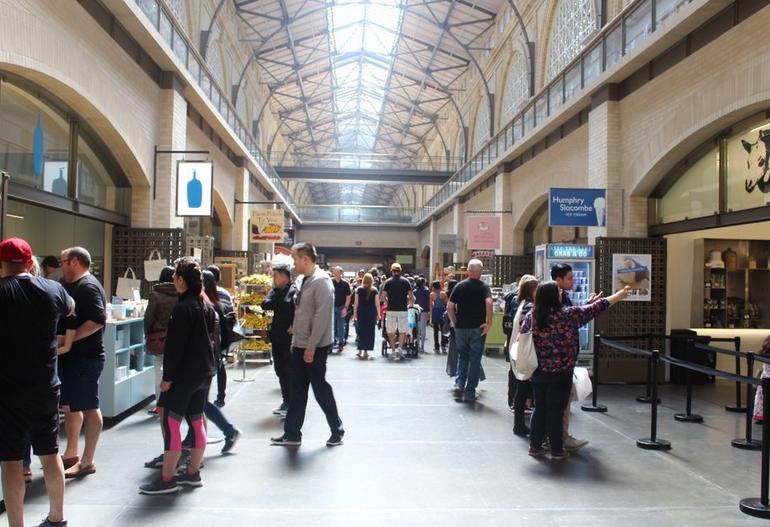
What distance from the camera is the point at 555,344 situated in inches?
217

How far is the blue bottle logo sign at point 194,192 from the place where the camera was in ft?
37.9

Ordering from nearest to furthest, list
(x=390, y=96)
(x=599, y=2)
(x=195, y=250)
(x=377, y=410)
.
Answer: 1. (x=377, y=410)
2. (x=195, y=250)
3. (x=599, y=2)
4. (x=390, y=96)

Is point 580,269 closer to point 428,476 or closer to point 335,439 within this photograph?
point 335,439

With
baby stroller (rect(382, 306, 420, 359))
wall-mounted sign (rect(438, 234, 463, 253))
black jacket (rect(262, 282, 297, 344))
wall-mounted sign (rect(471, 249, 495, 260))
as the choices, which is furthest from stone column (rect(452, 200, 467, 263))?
black jacket (rect(262, 282, 297, 344))

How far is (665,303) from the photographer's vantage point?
1066 centimetres

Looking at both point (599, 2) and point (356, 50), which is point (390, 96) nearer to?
point (356, 50)

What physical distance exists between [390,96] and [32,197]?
1119 inches

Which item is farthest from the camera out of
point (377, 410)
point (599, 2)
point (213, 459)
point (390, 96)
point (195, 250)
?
point (390, 96)

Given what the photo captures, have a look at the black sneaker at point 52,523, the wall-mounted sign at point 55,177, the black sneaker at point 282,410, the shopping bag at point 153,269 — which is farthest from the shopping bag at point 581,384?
the shopping bag at point 153,269

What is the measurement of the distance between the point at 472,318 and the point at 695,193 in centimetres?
432

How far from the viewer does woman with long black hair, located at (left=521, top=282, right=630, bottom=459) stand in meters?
5.51

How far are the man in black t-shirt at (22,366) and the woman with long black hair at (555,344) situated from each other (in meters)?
3.73

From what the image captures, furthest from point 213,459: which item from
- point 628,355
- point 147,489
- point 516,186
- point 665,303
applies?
point 516,186

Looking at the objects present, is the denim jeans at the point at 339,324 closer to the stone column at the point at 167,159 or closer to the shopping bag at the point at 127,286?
the stone column at the point at 167,159
